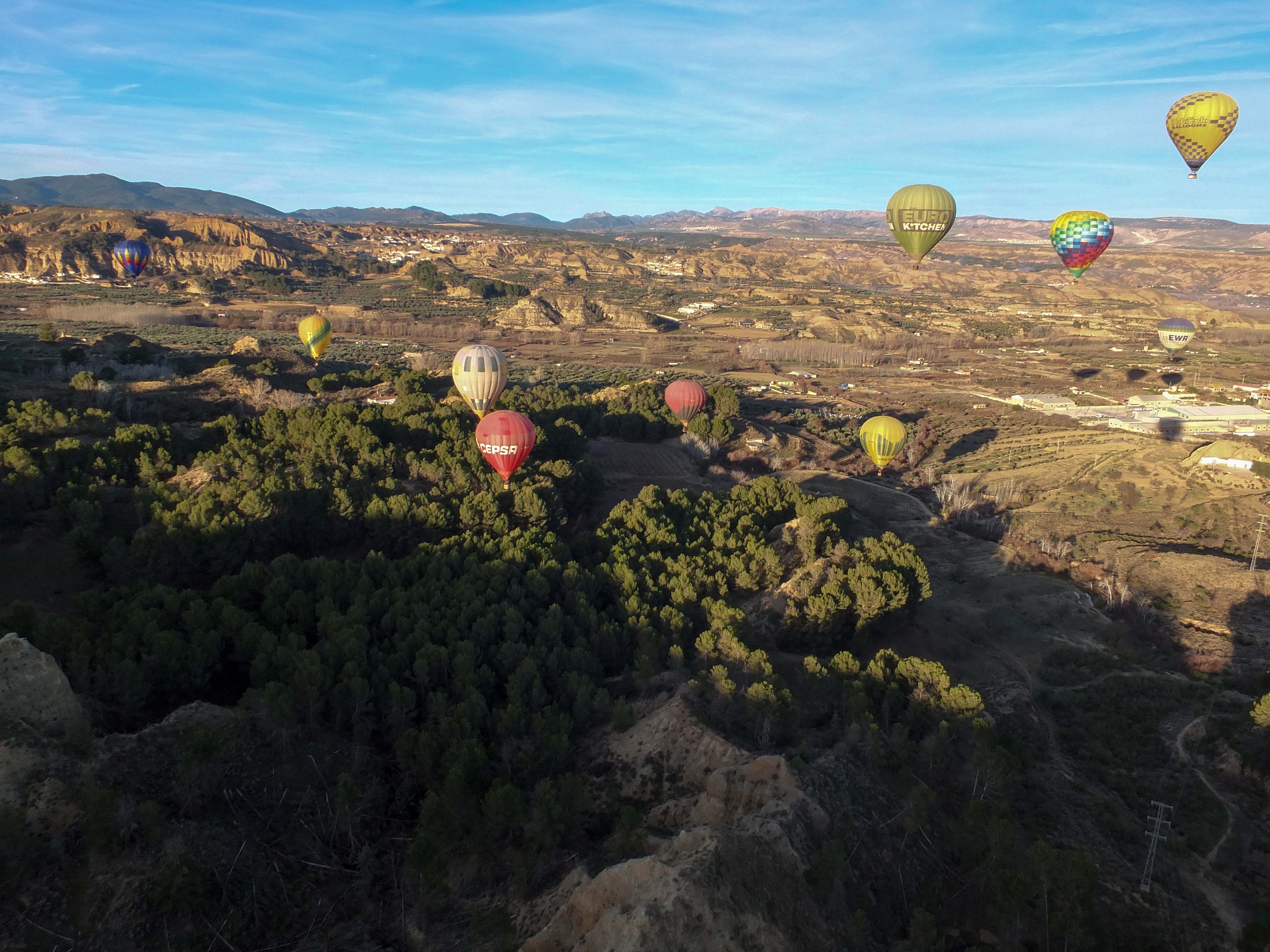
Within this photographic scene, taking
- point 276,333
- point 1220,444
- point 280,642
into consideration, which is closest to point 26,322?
point 276,333

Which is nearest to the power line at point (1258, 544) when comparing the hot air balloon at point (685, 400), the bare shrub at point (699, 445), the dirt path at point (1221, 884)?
the dirt path at point (1221, 884)

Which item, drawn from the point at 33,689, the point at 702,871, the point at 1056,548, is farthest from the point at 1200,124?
the point at 33,689

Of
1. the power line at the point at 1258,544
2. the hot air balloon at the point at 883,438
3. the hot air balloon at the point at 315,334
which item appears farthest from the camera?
the hot air balloon at the point at 315,334

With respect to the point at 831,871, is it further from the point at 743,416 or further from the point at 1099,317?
the point at 1099,317

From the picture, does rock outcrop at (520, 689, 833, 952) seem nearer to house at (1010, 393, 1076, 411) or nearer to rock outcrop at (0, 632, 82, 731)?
rock outcrop at (0, 632, 82, 731)

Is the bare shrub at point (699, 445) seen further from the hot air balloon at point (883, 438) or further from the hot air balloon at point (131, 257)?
the hot air balloon at point (131, 257)

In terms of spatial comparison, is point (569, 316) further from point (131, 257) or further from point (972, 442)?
point (972, 442)
